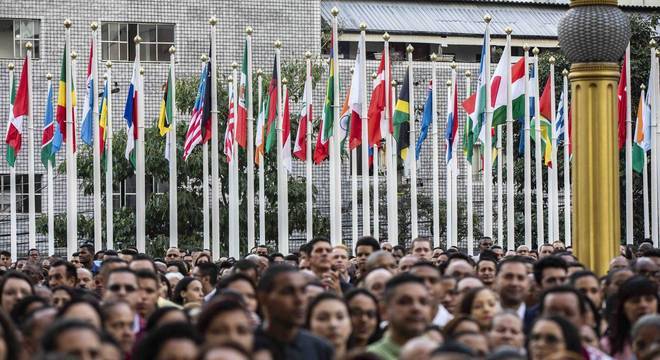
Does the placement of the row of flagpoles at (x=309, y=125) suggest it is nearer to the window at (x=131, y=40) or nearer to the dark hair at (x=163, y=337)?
the window at (x=131, y=40)

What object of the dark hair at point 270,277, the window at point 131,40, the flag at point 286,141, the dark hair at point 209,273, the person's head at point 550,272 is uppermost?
the window at point 131,40

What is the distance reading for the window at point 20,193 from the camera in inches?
1922

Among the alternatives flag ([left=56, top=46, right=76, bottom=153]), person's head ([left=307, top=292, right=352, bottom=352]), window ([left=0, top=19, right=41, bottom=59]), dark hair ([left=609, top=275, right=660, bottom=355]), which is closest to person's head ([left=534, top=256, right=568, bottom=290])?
dark hair ([left=609, top=275, right=660, bottom=355])

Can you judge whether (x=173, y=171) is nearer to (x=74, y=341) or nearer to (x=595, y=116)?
(x=595, y=116)

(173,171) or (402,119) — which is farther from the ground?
(402,119)

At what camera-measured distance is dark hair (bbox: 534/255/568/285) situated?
15.7 meters

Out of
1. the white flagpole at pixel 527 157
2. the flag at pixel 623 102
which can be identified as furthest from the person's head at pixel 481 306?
the flag at pixel 623 102

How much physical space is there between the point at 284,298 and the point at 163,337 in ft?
5.18

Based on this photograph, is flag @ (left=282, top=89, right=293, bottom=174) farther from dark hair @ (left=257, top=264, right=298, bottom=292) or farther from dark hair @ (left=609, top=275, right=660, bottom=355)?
dark hair @ (left=257, top=264, right=298, bottom=292)

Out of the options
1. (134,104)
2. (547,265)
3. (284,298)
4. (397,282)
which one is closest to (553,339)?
(397,282)

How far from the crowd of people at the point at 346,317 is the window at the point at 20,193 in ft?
105

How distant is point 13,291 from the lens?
15008mm

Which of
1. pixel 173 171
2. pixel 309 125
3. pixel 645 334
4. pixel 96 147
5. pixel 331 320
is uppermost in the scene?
pixel 309 125

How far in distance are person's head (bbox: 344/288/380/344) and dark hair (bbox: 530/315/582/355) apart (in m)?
2.21
